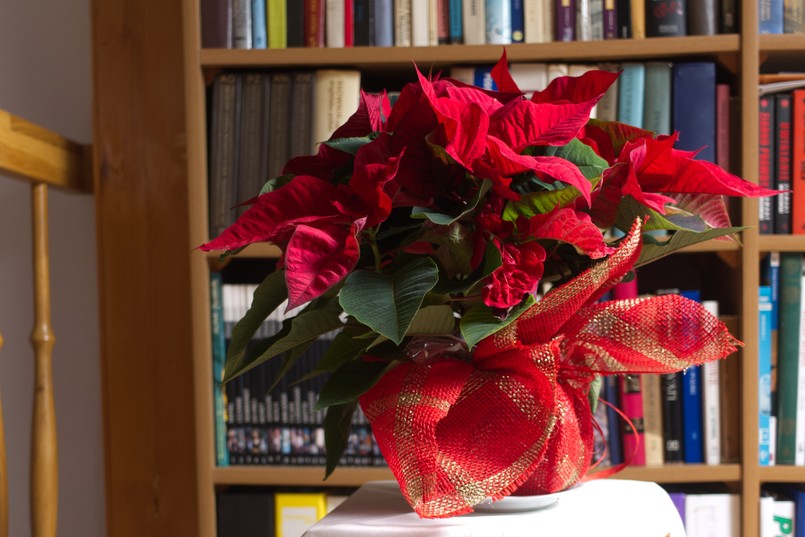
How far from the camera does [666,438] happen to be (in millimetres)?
1212

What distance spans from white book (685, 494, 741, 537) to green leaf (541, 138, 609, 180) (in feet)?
2.72

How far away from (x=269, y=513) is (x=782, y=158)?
934mm

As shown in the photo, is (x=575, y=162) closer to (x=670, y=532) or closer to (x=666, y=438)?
(x=670, y=532)

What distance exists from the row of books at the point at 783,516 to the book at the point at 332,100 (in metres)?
0.85

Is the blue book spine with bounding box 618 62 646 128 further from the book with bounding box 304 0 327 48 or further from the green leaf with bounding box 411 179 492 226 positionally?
the green leaf with bounding box 411 179 492 226

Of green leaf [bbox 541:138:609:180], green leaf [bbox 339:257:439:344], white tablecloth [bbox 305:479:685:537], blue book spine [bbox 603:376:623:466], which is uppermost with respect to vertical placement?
green leaf [bbox 541:138:609:180]

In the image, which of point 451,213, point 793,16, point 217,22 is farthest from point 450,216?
point 793,16

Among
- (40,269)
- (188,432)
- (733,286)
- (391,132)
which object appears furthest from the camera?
(188,432)

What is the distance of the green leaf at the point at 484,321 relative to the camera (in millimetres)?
492

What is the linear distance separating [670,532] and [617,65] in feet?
2.60

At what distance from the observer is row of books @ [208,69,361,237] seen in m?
1.22

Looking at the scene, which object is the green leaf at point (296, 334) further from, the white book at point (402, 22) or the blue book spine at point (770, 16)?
the blue book spine at point (770, 16)

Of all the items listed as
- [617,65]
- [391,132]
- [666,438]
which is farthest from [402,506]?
[617,65]

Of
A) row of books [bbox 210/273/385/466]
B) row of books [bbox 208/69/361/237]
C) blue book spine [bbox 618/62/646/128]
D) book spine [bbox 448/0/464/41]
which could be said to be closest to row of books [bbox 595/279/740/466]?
blue book spine [bbox 618/62/646/128]
